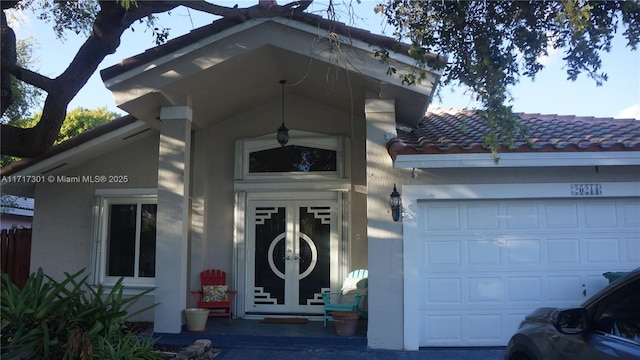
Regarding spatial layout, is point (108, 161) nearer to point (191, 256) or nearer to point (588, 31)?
point (191, 256)

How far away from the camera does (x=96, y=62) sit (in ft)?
24.1

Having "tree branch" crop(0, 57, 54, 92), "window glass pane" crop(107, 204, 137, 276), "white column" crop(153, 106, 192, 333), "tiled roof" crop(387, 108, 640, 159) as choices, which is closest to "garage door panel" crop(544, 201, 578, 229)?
"tiled roof" crop(387, 108, 640, 159)

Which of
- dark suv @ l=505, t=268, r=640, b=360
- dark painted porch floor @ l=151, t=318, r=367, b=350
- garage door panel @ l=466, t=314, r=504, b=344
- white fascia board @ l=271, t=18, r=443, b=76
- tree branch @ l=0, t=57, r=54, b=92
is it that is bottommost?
dark painted porch floor @ l=151, t=318, r=367, b=350

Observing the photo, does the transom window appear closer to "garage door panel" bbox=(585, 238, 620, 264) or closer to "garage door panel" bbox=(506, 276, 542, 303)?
"garage door panel" bbox=(506, 276, 542, 303)

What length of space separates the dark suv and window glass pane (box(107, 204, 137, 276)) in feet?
26.7

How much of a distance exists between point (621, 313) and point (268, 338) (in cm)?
545

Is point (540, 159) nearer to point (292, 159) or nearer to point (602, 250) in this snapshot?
point (602, 250)

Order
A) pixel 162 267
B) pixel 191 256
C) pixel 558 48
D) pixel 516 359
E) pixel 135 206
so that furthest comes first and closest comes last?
pixel 135 206, pixel 191 256, pixel 162 267, pixel 558 48, pixel 516 359

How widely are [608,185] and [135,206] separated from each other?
8.32 metres

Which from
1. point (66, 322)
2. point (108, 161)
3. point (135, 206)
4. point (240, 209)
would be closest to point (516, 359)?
point (66, 322)

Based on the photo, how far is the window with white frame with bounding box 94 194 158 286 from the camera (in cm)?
988

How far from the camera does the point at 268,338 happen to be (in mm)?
7754

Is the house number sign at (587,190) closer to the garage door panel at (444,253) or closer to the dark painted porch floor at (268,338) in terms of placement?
the garage door panel at (444,253)

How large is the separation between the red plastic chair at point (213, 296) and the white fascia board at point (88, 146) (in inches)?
116
